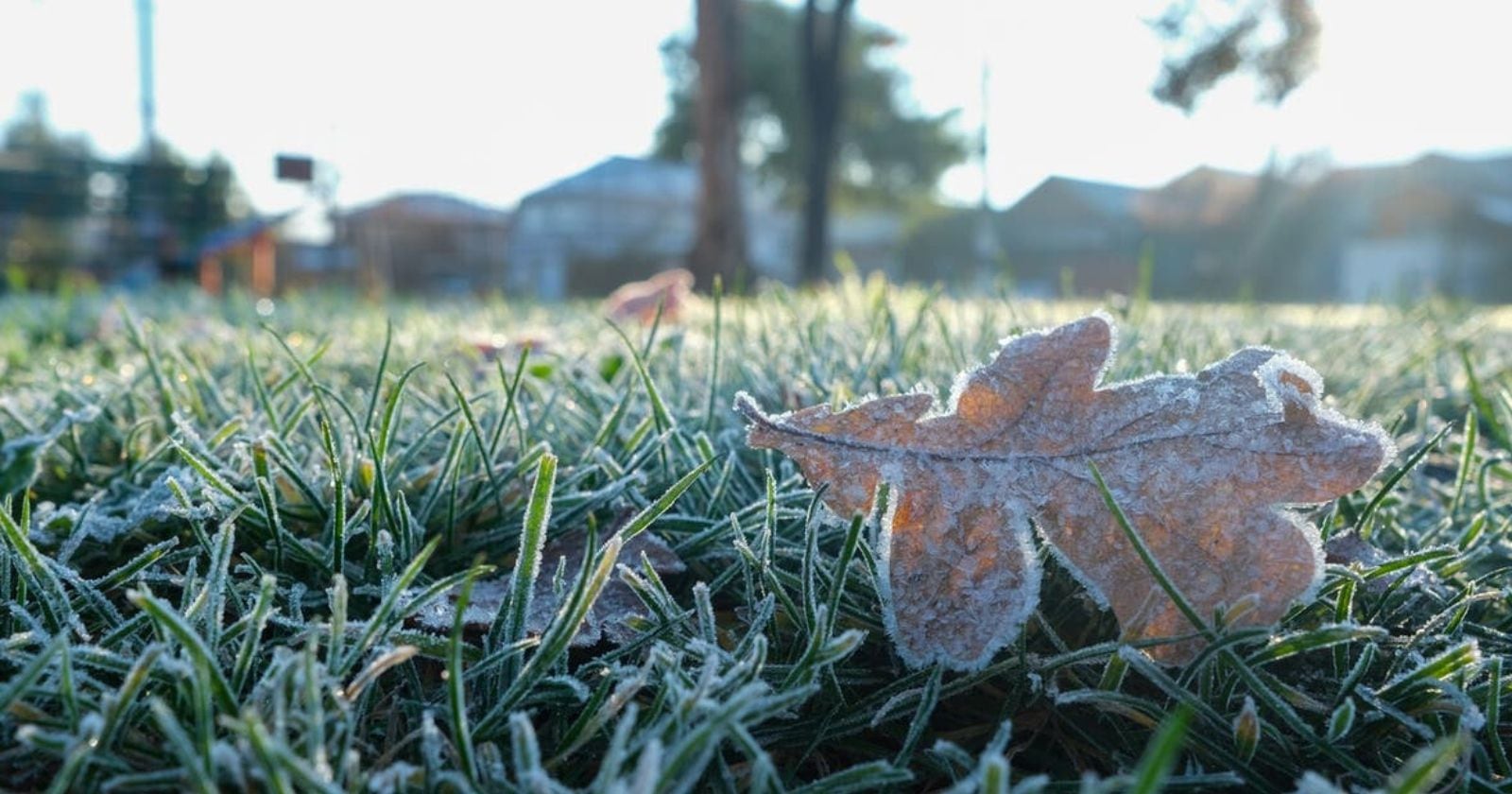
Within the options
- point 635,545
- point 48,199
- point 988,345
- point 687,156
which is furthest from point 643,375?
point 687,156

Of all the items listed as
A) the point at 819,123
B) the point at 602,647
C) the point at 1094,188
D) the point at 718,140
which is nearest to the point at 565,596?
the point at 602,647

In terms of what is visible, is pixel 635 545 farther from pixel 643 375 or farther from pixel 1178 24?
pixel 1178 24

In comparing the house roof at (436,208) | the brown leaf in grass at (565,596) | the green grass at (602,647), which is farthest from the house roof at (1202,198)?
the house roof at (436,208)

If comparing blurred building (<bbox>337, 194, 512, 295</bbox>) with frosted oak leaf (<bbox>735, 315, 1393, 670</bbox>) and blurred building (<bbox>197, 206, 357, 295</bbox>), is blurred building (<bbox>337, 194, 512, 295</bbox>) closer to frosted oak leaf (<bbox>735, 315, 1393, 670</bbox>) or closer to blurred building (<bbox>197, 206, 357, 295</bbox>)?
blurred building (<bbox>197, 206, 357, 295</bbox>)

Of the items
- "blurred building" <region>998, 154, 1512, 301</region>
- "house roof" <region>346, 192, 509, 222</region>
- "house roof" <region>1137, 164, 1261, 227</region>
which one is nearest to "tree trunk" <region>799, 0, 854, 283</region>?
"house roof" <region>1137, 164, 1261, 227</region>

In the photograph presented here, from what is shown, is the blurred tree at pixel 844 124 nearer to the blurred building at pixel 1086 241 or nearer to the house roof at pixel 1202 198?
the house roof at pixel 1202 198
